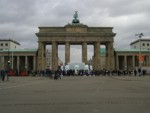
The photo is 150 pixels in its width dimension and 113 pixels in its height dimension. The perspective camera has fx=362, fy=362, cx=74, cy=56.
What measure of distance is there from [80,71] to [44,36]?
A: 121ft

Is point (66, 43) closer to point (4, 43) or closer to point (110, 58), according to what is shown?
point (110, 58)

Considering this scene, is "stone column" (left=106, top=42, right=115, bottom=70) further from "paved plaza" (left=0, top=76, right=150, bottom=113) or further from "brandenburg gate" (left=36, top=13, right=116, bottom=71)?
"paved plaza" (left=0, top=76, right=150, bottom=113)

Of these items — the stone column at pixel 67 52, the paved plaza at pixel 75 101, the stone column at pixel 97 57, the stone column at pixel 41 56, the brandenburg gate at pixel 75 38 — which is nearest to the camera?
the paved plaza at pixel 75 101

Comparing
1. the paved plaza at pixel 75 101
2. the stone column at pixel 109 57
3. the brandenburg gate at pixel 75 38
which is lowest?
the paved plaza at pixel 75 101

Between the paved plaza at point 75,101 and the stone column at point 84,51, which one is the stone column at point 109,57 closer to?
A: the stone column at point 84,51

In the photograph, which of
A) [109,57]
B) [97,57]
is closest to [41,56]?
[97,57]

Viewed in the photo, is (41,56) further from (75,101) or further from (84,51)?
(75,101)

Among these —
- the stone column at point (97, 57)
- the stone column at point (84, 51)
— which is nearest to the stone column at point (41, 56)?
the stone column at point (84, 51)

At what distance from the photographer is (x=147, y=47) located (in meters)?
182

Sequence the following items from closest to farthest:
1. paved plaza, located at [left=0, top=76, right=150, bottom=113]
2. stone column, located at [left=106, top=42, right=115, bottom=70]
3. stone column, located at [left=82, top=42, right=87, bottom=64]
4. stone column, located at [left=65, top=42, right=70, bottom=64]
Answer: paved plaza, located at [left=0, top=76, right=150, bottom=113] < stone column, located at [left=82, top=42, right=87, bottom=64] < stone column, located at [left=65, top=42, right=70, bottom=64] < stone column, located at [left=106, top=42, right=115, bottom=70]

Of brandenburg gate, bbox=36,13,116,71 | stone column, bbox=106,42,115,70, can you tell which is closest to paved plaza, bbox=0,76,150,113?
brandenburg gate, bbox=36,13,116,71

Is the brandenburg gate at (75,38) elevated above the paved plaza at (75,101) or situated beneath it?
elevated above

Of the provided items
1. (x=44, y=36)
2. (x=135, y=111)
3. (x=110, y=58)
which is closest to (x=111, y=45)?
(x=110, y=58)

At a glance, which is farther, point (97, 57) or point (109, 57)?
point (109, 57)
